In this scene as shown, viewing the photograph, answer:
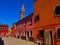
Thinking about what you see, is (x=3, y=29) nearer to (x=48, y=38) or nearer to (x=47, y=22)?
(x=47, y=22)

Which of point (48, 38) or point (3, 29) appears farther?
point (3, 29)

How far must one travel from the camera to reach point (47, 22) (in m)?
23.0

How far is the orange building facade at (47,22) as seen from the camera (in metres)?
20.5

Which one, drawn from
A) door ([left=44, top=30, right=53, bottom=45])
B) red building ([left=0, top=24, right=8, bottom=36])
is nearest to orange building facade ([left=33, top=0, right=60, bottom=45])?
door ([left=44, top=30, right=53, bottom=45])

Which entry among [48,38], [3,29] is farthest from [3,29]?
[48,38]

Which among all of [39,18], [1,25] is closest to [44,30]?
[39,18]

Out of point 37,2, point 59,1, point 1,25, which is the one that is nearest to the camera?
point 59,1

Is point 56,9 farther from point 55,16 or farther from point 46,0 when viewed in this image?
point 46,0

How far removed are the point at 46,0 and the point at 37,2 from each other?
12.3ft

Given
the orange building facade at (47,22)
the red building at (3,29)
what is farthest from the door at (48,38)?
the red building at (3,29)

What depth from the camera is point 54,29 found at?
2086 cm

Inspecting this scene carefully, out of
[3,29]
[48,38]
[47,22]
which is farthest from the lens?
[3,29]

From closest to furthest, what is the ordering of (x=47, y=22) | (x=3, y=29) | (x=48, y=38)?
(x=48, y=38) → (x=47, y=22) → (x=3, y=29)

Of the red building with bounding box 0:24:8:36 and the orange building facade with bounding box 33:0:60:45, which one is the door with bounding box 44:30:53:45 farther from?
the red building with bounding box 0:24:8:36
